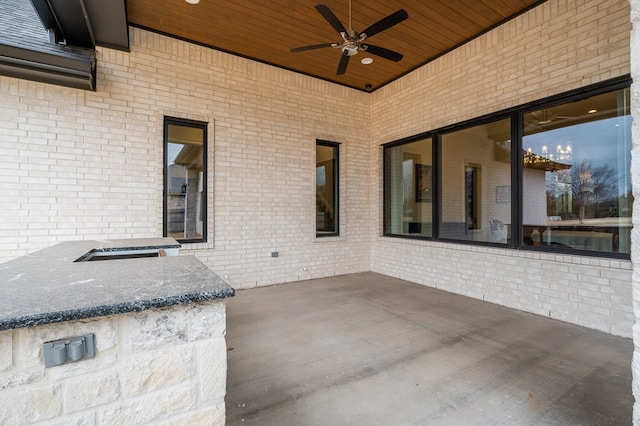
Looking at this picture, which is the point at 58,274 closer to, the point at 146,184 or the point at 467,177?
the point at 146,184

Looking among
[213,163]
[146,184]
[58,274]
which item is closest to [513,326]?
[58,274]

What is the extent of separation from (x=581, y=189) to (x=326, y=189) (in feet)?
12.8

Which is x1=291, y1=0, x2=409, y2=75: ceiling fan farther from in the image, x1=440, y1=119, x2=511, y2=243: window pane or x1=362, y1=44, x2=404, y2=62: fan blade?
x1=440, y1=119, x2=511, y2=243: window pane

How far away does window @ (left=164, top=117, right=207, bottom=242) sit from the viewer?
4.65 metres

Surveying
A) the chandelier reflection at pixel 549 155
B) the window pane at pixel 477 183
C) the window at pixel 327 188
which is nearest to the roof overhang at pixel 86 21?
the window at pixel 327 188

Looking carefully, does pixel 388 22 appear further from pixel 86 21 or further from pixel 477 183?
pixel 86 21

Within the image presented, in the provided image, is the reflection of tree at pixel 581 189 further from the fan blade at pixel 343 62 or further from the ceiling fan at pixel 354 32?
the fan blade at pixel 343 62

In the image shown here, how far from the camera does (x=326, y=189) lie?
243 inches

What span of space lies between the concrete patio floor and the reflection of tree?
137 centimetres

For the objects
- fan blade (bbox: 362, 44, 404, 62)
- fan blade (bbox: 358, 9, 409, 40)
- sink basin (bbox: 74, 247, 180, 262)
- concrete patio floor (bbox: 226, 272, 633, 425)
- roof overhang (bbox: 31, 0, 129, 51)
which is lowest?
concrete patio floor (bbox: 226, 272, 633, 425)

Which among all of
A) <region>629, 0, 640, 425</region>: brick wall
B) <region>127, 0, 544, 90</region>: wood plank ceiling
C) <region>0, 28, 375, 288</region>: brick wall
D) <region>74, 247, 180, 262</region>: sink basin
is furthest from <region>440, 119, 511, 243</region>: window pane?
<region>74, 247, 180, 262</region>: sink basin

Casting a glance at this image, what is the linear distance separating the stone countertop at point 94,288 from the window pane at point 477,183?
439 centimetres

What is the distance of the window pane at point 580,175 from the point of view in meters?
3.36

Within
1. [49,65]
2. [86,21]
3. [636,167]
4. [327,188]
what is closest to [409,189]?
[327,188]
